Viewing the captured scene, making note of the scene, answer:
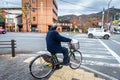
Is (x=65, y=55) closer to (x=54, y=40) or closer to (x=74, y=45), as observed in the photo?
(x=74, y=45)

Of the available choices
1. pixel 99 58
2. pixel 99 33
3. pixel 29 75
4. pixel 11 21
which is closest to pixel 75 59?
pixel 29 75

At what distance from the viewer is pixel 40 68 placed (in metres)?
6.36

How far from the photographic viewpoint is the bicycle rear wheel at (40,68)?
6.14 meters

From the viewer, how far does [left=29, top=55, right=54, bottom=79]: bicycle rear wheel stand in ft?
20.2

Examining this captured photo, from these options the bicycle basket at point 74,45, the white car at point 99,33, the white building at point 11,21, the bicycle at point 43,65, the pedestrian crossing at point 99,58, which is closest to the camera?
the bicycle at point 43,65

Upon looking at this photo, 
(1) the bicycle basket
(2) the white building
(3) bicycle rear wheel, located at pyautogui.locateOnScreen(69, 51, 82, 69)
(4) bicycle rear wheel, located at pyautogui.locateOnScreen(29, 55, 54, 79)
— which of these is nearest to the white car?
(3) bicycle rear wheel, located at pyautogui.locateOnScreen(69, 51, 82, 69)

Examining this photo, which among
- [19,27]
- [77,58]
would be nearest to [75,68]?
[77,58]

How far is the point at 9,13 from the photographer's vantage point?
70.0 m

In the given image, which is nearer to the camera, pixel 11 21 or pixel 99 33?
pixel 99 33

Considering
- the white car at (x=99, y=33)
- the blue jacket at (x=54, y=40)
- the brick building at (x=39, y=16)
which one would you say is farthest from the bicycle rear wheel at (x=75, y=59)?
the brick building at (x=39, y=16)

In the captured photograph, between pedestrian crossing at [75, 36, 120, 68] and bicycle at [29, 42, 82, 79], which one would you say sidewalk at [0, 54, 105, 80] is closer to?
bicycle at [29, 42, 82, 79]

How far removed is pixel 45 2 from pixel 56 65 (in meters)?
61.0

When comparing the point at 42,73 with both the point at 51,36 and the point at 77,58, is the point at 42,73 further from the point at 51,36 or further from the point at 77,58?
the point at 77,58

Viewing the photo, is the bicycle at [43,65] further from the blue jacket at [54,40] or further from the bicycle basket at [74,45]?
the bicycle basket at [74,45]
